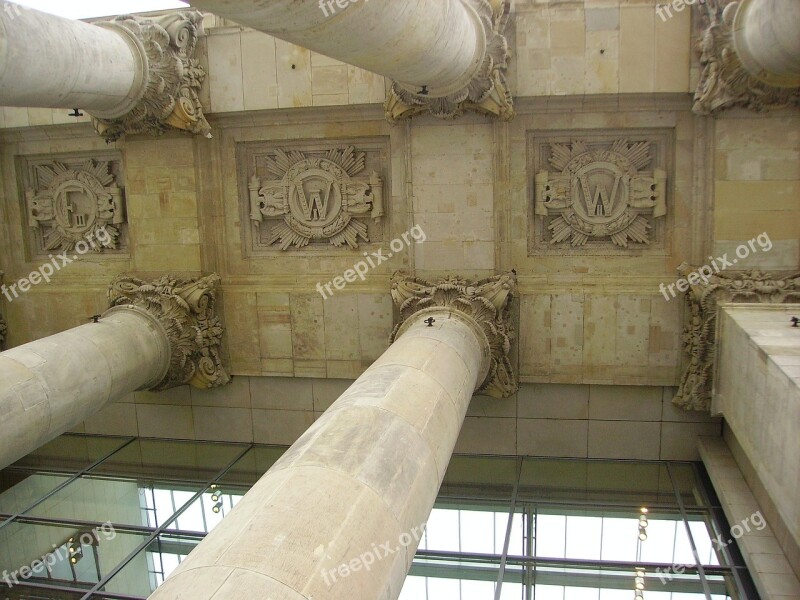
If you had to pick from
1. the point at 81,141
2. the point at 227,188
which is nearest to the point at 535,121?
the point at 227,188

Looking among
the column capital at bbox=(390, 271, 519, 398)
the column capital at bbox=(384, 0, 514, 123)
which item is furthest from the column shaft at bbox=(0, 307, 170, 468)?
the column capital at bbox=(384, 0, 514, 123)

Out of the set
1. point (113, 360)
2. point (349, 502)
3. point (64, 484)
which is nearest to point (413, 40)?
point (349, 502)

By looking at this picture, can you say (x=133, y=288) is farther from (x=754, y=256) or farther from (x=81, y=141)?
(x=754, y=256)

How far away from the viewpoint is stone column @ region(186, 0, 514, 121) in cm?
635

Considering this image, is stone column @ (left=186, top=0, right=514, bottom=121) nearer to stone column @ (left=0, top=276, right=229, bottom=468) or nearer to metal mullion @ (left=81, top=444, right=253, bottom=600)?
stone column @ (left=0, top=276, right=229, bottom=468)

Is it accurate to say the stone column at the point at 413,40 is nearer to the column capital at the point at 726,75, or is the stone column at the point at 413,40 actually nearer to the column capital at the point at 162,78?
the column capital at the point at 726,75

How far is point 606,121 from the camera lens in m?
13.8

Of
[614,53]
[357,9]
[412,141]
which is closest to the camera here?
[357,9]

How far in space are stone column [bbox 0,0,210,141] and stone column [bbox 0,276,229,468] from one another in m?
3.65

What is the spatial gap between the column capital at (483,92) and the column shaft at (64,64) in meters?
5.18

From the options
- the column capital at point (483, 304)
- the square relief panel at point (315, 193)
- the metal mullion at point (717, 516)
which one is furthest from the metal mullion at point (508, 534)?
the square relief panel at point (315, 193)

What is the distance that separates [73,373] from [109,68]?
5514 millimetres

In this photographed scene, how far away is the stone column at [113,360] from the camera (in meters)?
10.2

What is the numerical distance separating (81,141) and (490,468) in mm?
12287
